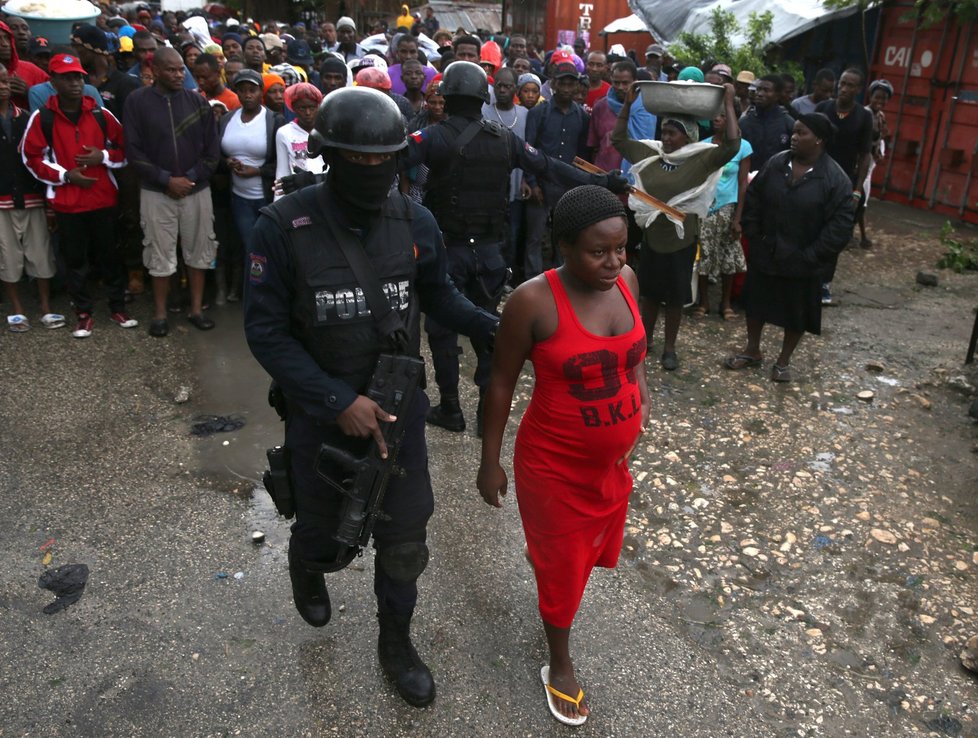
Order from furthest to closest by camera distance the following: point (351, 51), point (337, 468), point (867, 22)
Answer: point (351, 51) → point (867, 22) → point (337, 468)

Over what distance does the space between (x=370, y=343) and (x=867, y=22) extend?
11952 mm

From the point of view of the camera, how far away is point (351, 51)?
1316 cm

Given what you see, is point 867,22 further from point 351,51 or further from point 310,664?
point 310,664

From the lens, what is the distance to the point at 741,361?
19.7 feet

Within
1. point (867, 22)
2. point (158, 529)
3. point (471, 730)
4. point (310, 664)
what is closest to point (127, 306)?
point (158, 529)

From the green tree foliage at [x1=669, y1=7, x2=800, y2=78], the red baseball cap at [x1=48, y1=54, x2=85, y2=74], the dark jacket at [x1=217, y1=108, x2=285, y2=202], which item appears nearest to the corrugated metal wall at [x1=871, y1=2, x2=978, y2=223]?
the green tree foliage at [x1=669, y1=7, x2=800, y2=78]

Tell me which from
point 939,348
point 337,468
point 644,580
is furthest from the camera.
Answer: point 939,348

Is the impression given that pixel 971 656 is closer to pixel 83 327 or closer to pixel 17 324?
pixel 83 327

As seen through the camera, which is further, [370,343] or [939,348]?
[939,348]

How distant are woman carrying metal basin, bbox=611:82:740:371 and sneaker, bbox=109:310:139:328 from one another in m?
3.94

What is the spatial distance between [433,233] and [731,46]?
9.93m

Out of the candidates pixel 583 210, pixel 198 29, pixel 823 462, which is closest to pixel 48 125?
pixel 583 210

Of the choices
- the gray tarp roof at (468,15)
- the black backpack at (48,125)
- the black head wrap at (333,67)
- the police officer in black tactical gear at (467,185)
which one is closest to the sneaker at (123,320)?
the black backpack at (48,125)

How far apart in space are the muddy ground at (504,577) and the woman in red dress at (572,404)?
527 mm
